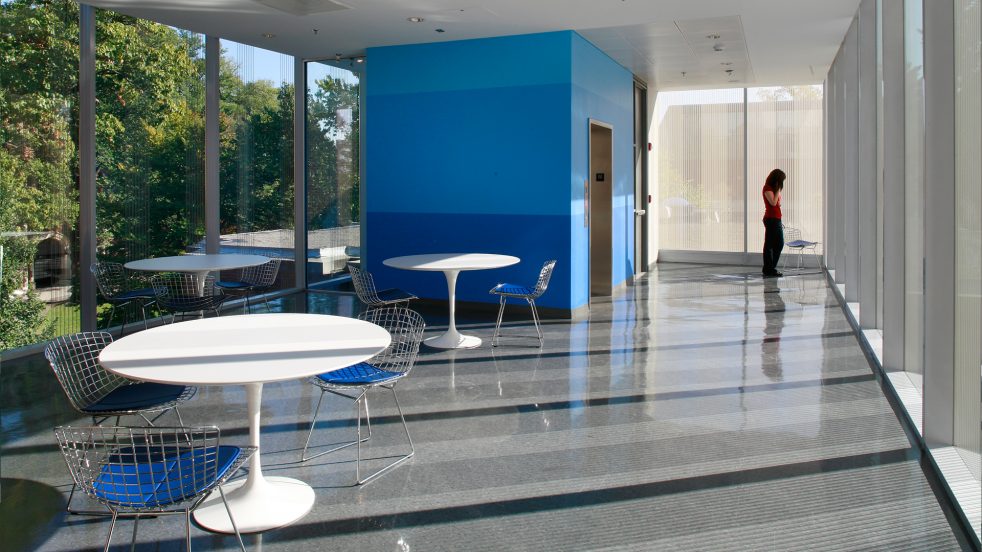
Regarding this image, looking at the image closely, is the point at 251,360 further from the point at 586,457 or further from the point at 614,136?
the point at 614,136

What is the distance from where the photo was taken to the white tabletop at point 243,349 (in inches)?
122

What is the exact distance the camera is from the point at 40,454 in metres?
4.47

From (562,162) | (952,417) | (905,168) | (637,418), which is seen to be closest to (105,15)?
(562,162)

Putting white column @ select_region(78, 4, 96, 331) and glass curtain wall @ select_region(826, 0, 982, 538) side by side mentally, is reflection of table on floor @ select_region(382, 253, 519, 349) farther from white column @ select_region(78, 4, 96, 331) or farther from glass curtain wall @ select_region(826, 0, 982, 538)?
glass curtain wall @ select_region(826, 0, 982, 538)

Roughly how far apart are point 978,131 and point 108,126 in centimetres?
745

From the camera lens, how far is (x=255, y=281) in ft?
26.8

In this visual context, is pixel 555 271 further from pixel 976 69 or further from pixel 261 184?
pixel 976 69

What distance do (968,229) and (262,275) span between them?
6473 mm

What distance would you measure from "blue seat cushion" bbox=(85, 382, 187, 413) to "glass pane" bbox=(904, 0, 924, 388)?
4.57 metres

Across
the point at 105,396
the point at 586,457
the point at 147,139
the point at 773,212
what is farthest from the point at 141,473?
the point at 773,212

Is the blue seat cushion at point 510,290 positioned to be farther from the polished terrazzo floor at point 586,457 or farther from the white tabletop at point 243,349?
the white tabletop at point 243,349

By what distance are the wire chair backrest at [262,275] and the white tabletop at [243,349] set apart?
390 cm

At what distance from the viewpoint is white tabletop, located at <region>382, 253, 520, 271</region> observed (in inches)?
278

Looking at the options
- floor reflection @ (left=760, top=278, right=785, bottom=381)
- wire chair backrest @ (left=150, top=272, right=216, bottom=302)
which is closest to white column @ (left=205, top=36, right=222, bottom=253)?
wire chair backrest @ (left=150, top=272, right=216, bottom=302)
